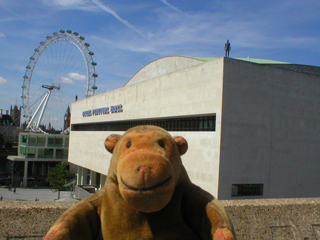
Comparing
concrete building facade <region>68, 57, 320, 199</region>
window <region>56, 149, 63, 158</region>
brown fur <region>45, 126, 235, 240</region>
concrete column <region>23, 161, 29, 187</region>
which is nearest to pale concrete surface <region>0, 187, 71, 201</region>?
concrete column <region>23, 161, 29, 187</region>

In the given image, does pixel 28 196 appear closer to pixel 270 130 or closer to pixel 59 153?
pixel 59 153

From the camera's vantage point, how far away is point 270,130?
15.3 meters

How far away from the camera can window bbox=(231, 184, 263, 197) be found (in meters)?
14.2

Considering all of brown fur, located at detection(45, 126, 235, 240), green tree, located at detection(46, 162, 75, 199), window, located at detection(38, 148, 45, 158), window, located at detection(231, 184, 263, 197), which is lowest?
green tree, located at detection(46, 162, 75, 199)

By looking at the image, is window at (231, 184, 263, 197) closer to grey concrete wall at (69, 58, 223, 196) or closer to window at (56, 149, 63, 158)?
grey concrete wall at (69, 58, 223, 196)

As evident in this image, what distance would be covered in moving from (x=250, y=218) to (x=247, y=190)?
1058 centimetres

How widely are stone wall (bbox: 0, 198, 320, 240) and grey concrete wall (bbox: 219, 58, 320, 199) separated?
8970mm

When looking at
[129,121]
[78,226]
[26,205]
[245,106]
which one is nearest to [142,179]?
[78,226]

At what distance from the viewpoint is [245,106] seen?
14.6 meters

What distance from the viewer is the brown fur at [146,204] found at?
2.37 metres

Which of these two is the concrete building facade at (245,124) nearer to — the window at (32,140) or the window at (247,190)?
the window at (247,190)

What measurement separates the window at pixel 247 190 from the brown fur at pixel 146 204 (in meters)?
12.0

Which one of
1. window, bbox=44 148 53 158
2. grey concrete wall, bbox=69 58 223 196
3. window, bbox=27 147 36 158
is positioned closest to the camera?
grey concrete wall, bbox=69 58 223 196

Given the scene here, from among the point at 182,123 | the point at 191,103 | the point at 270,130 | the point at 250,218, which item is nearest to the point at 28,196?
the point at 182,123
